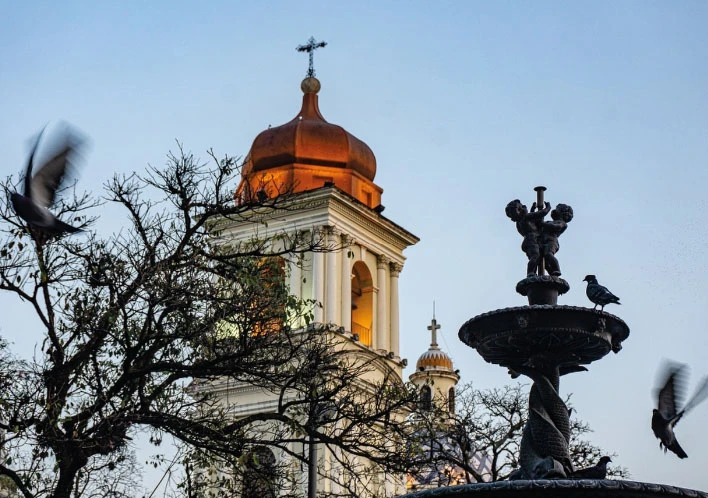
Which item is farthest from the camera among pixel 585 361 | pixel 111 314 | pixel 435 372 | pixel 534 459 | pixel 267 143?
pixel 435 372

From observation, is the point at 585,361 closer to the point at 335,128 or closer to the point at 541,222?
the point at 541,222

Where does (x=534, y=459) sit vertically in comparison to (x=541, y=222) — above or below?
below

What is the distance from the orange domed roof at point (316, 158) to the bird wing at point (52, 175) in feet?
104

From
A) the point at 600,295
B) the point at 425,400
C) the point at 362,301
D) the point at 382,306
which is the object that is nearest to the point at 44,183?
the point at 600,295

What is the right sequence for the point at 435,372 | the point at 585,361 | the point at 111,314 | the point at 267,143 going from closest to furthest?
1. the point at 585,361
2. the point at 111,314
3. the point at 267,143
4. the point at 435,372

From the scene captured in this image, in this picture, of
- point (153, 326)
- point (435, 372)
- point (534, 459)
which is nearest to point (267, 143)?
point (435, 372)

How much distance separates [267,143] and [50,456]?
31.3 meters

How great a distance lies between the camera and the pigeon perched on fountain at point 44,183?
10.5 metres

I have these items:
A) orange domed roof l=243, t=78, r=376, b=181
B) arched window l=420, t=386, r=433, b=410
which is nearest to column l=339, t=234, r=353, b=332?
orange domed roof l=243, t=78, r=376, b=181

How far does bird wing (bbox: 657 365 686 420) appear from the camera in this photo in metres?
11.0

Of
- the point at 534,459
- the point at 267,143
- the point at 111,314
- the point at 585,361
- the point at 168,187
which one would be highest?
the point at 267,143

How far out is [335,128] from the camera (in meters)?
44.5

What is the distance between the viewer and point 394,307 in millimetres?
43188

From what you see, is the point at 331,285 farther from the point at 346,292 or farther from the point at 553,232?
the point at 553,232
